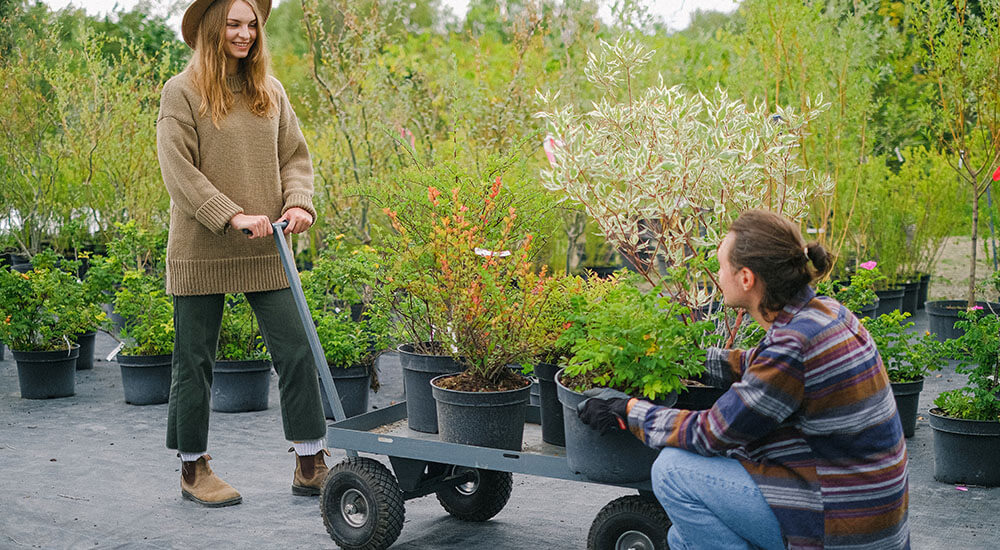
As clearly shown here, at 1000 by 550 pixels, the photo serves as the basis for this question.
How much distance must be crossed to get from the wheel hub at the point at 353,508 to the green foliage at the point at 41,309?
3.06m

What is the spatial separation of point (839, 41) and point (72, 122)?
6.99m

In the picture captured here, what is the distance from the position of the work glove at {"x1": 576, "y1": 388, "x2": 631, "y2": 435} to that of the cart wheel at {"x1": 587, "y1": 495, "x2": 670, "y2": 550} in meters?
0.29

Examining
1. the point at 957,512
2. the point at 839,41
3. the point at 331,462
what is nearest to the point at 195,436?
the point at 331,462

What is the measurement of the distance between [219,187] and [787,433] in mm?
2253

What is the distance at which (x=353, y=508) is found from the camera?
321cm

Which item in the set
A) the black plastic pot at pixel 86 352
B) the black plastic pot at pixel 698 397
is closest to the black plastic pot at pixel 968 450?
the black plastic pot at pixel 698 397

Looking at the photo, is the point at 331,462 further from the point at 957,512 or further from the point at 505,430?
the point at 957,512

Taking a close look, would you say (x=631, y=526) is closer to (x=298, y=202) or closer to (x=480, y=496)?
(x=480, y=496)

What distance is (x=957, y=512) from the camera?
363 centimetres

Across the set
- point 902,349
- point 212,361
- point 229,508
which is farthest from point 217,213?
point 902,349

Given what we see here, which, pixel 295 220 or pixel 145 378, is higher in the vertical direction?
pixel 295 220

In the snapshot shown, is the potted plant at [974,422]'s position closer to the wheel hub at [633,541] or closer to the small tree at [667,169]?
the small tree at [667,169]

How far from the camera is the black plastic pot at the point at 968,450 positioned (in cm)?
388

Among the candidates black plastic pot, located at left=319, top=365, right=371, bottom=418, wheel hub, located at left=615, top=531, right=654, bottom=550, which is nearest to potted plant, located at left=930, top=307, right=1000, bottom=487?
wheel hub, located at left=615, top=531, right=654, bottom=550
